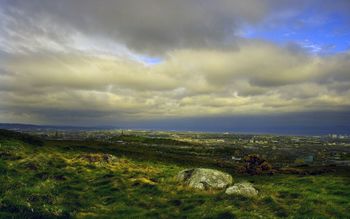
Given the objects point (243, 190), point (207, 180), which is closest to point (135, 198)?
point (207, 180)

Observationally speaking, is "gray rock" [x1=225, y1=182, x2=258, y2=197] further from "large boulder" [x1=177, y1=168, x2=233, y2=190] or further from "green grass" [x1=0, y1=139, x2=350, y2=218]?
"large boulder" [x1=177, y1=168, x2=233, y2=190]

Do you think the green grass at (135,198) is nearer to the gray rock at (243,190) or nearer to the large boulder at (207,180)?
the gray rock at (243,190)

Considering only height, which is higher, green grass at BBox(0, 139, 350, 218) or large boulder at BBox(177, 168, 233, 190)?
large boulder at BBox(177, 168, 233, 190)

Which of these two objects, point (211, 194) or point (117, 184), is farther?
point (117, 184)

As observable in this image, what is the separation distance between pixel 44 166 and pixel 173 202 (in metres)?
20.7

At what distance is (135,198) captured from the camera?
31469 millimetres

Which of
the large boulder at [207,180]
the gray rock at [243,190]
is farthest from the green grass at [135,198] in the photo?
the large boulder at [207,180]

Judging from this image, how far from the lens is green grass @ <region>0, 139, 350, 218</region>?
2581 centimetres

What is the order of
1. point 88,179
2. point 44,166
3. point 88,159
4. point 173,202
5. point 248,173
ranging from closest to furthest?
point 173,202 → point 88,179 → point 44,166 → point 88,159 → point 248,173

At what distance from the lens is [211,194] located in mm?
31766

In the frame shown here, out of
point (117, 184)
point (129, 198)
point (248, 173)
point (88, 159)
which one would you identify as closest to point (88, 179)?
point (117, 184)

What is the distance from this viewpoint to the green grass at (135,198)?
25812 mm

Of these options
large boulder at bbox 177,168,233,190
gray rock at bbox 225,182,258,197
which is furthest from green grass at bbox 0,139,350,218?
large boulder at bbox 177,168,233,190

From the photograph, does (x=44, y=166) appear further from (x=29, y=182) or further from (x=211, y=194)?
(x=211, y=194)
